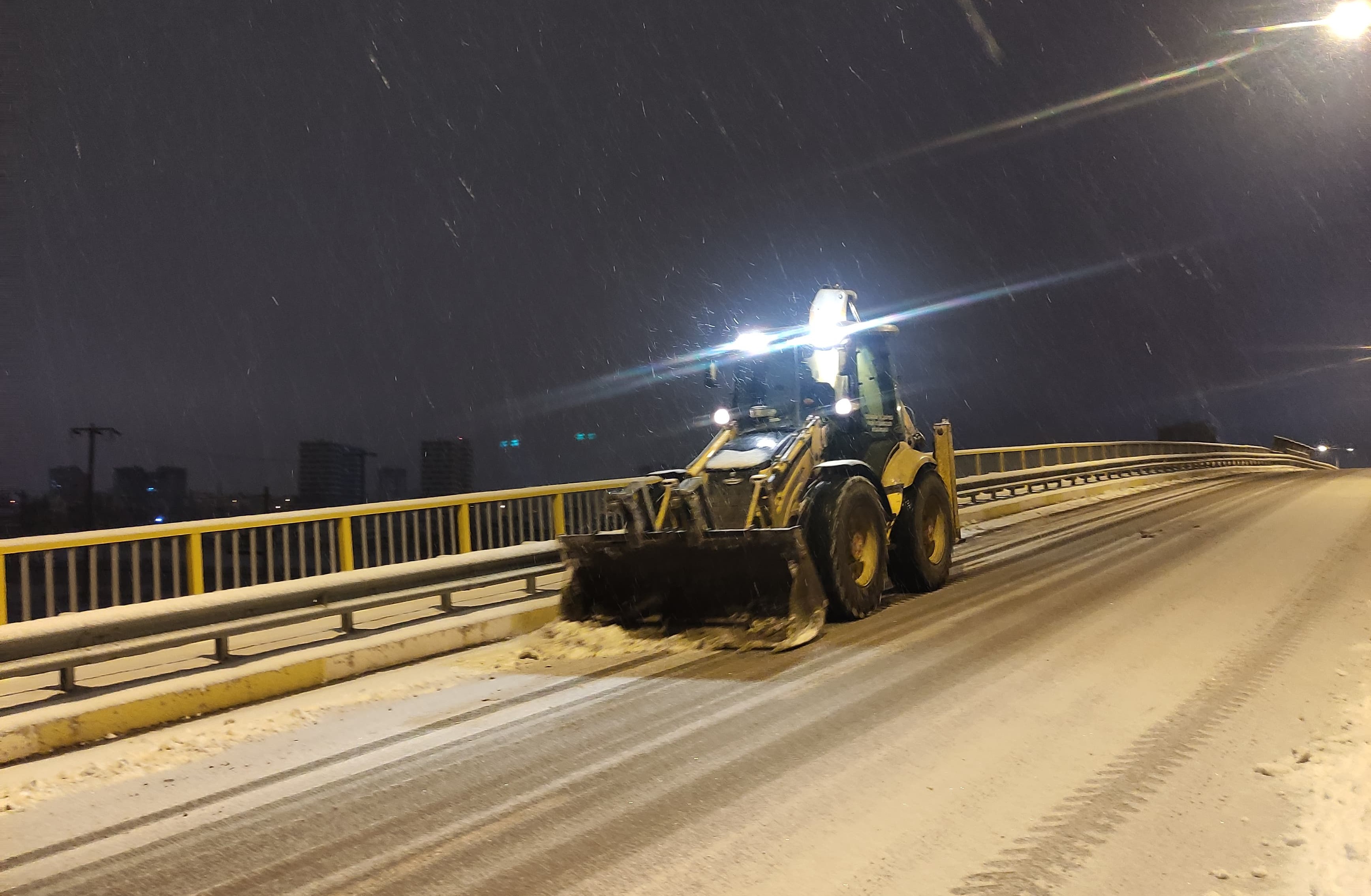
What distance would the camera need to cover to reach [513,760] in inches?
206

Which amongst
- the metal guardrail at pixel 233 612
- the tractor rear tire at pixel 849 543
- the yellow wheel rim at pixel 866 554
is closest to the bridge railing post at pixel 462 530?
the metal guardrail at pixel 233 612

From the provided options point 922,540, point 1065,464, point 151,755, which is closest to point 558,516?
point 922,540

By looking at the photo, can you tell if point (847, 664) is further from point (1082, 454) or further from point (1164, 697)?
point (1082, 454)

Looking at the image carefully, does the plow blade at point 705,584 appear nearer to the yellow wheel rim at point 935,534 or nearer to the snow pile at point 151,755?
the yellow wheel rim at point 935,534

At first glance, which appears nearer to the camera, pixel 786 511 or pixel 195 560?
pixel 195 560

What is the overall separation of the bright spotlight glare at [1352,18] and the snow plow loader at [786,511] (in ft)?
15.1

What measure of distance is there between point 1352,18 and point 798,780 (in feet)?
26.6

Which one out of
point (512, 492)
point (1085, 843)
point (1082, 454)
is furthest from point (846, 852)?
point (1082, 454)

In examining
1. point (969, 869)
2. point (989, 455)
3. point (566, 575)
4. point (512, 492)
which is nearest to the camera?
point (969, 869)

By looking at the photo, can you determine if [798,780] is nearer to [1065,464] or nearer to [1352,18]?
[1352,18]

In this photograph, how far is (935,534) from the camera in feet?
35.0

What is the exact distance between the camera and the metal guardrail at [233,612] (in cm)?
605

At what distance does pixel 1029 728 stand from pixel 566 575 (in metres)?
4.63

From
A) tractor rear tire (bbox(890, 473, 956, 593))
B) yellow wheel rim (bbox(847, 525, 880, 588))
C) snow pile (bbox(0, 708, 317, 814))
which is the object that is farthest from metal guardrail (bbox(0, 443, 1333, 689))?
tractor rear tire (bbox(890, 473, 956, 593))
